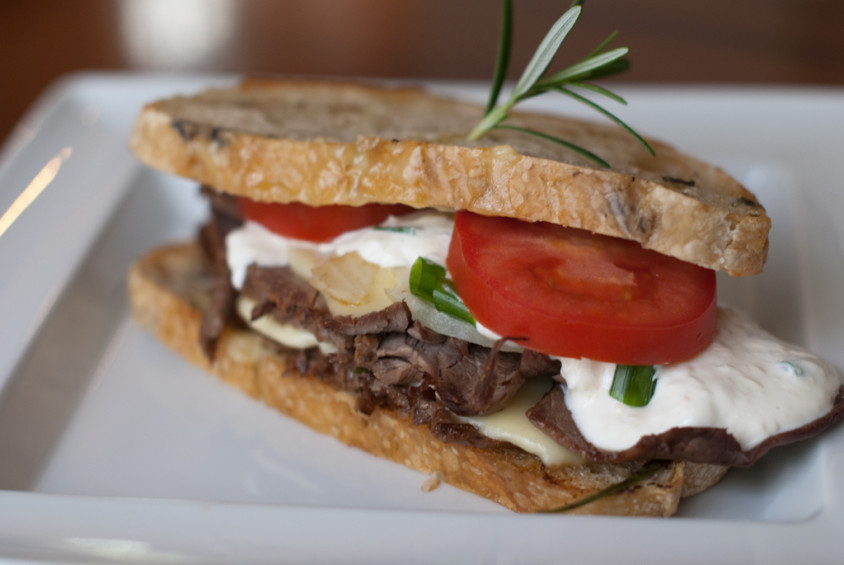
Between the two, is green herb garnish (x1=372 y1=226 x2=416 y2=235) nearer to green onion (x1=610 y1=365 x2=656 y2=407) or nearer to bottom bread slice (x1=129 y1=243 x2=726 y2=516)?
bottom bread slice (x1=129 y1=243 x2=726 y2=516)

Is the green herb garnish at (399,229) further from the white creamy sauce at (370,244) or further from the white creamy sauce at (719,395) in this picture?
the white creamy sauce at (719,395)

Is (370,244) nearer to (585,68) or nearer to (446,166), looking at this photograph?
(446,166)

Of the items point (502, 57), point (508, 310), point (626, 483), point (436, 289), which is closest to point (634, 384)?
point (626, 483)

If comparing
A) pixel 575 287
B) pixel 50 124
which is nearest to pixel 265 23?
pixel 50 124

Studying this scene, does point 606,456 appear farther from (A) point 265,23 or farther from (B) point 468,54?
(A) point 265,23

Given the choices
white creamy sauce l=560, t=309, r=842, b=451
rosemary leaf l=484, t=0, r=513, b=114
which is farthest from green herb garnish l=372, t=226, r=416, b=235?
white creamy sauce l=560, t=309, r=842, b=451

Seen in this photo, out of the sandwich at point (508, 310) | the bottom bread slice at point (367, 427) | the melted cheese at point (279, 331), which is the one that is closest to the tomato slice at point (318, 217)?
the sandwich at point (508, 310)
